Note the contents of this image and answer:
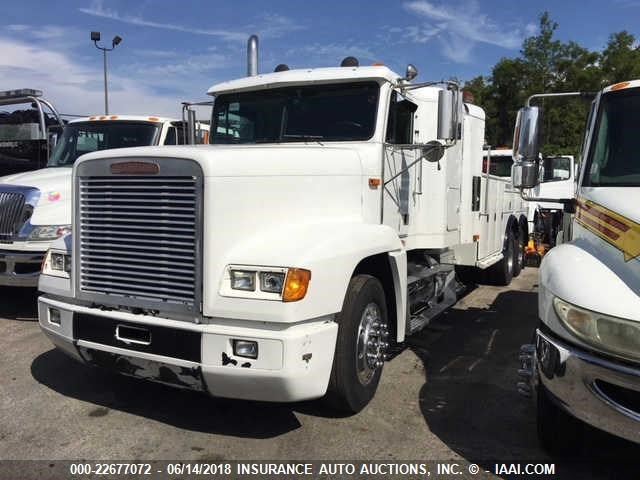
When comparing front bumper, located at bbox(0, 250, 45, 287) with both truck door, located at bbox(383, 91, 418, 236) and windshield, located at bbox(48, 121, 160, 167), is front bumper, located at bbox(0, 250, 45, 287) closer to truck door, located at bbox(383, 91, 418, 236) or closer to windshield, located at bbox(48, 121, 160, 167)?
windshield, located at bbox(48, 121, 160, 167)

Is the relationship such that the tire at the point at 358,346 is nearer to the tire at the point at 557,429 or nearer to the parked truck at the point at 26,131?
the tire at the point at 557,429

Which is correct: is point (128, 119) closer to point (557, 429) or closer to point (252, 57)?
point (252, 57)

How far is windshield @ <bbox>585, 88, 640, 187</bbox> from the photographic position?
3.83 metres

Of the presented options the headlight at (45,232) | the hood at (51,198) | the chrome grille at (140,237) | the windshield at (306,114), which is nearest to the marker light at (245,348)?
the chrome grille at (140,237)

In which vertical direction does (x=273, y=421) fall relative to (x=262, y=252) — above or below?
below

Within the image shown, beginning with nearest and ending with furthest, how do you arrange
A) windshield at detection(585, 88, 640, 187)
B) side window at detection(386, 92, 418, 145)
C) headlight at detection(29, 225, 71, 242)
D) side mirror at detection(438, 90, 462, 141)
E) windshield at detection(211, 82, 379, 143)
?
windshield at detection(585, 88, 640, 187) < side mirror at detection(438, 90, 462, 141) < windshield at detection(211, 82, 379, 143) < side window at detection(386, 92, 418, 145) < headlight at detection(29, 225, 71, 242)

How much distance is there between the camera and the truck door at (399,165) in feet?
15.6

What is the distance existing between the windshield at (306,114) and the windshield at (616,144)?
5.59ft

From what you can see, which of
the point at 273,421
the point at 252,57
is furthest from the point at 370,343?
the point at 252,57

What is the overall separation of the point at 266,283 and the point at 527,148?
2265 mm

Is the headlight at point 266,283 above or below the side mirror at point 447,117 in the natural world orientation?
below

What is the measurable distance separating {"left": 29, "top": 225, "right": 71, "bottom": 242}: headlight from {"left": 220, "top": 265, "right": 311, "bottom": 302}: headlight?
3655 millimetres

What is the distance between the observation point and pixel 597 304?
2.77 meters

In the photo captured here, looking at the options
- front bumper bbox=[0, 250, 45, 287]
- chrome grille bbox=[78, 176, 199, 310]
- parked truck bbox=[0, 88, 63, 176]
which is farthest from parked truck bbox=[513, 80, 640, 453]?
parked truck bbox=[0, 88, 63, 176]
